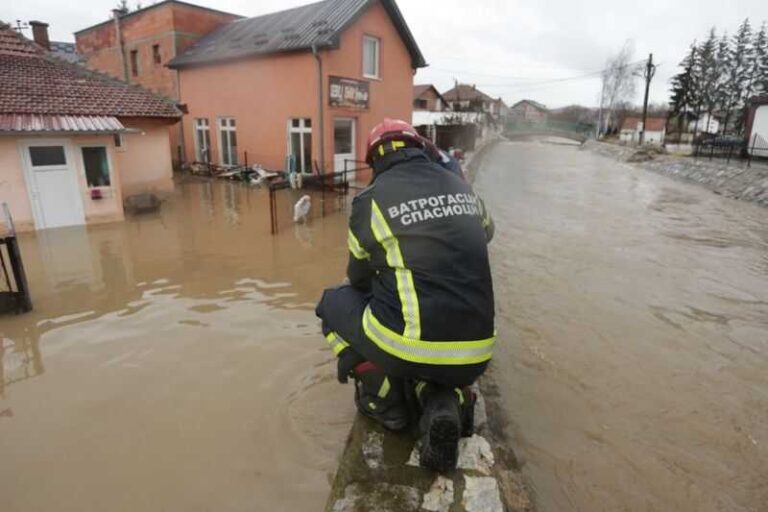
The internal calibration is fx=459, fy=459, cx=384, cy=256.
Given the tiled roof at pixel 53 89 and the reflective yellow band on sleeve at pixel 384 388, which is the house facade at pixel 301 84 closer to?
the tiled roof at pixel 53 89

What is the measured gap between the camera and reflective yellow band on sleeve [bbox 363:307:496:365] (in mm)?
2183

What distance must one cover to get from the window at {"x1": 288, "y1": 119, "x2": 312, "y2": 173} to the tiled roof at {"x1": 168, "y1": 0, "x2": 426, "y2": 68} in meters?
2.20

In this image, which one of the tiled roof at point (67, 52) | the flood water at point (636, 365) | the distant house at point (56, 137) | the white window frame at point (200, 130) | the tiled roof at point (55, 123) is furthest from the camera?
the tiled roof at point (67, 52)

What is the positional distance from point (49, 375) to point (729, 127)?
5703 cm

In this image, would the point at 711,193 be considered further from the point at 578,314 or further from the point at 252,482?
the point at 252,482

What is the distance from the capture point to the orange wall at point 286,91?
14105mm

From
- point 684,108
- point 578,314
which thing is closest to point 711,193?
point 578,314

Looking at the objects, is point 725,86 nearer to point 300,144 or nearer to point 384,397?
point 300,144

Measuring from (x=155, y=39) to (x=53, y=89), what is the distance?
11.5m

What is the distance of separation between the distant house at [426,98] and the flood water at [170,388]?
42457mm

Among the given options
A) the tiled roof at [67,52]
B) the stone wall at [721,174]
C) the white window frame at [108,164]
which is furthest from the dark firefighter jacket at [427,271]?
the tiled roof at [67,52]

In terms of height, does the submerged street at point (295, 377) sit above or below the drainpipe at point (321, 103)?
below

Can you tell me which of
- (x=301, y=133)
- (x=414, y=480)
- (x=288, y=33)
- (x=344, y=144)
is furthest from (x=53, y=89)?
(x=414, y=480)

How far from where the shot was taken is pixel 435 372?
2207mm
